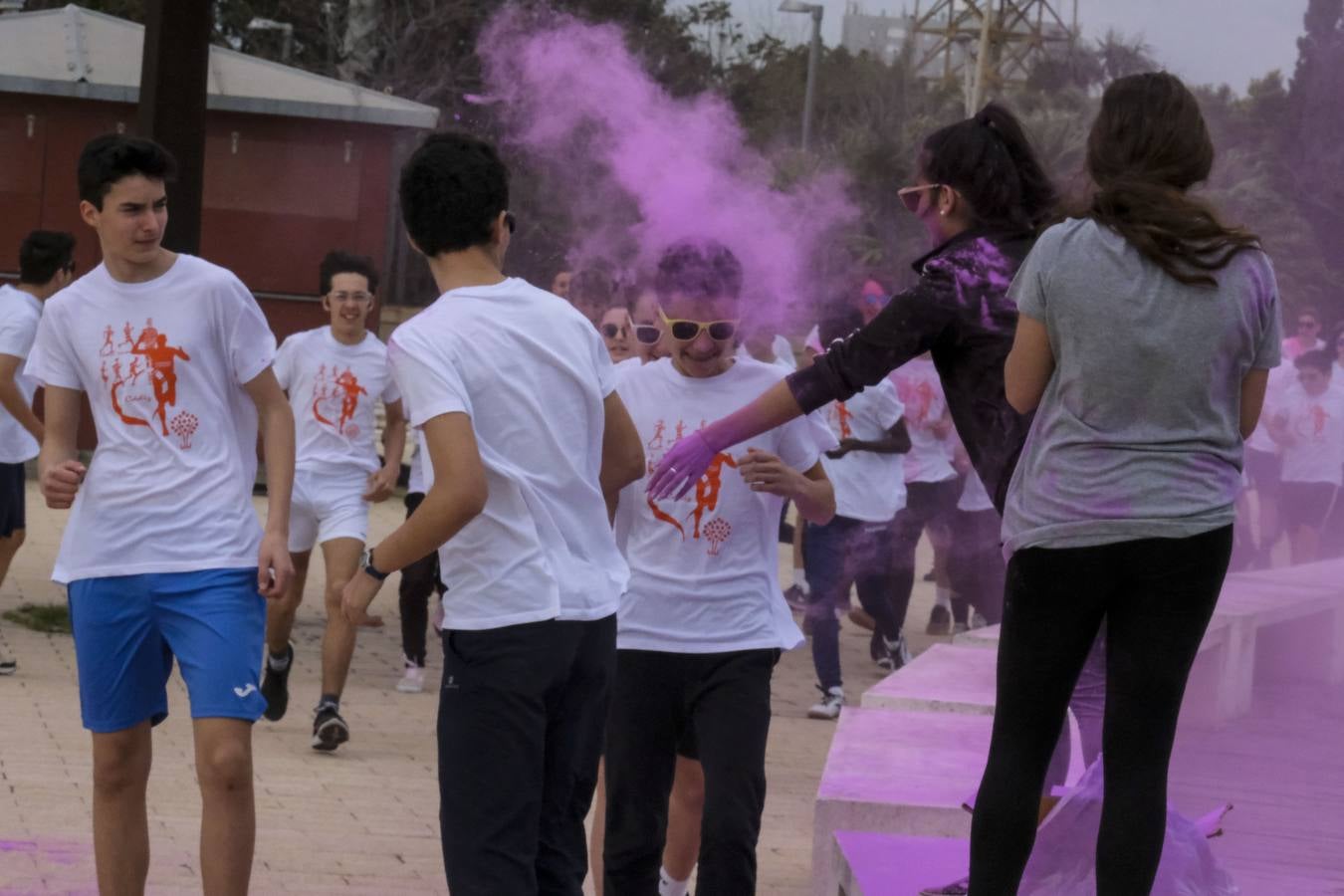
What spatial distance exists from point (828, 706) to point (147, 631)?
512cm

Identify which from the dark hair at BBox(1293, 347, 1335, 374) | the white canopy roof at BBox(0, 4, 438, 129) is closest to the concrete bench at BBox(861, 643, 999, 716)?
the dark hair at BBox(1293, 347, 1335, 374)

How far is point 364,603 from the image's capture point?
11.6 feet

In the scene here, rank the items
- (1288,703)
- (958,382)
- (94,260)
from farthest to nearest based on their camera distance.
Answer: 1. (94,260)
2. (1288,703)
3. (958,382)

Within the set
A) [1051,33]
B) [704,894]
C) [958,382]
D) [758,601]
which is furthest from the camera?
[1051,33]

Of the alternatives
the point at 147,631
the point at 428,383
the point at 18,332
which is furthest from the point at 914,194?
the point at 18,332

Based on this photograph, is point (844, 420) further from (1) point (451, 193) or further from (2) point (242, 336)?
(1) point (451, 193)

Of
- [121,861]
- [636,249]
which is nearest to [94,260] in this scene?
[636,249]

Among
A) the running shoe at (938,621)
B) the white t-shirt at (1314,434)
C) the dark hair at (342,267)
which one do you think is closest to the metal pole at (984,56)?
the dark hair at (342,267)

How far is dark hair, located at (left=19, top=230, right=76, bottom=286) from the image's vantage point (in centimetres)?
912

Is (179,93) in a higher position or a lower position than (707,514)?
higher

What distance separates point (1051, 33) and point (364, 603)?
17.7ft

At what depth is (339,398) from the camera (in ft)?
27.7

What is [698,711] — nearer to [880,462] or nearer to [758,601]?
[758,601]

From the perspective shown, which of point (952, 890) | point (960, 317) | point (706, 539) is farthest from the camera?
point (706, 539)
